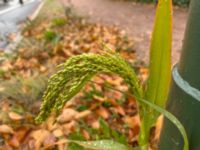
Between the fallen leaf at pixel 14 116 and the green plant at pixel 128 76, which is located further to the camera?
the fallen leaf at pixel 14 116

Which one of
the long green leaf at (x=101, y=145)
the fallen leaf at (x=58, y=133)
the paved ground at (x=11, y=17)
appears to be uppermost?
the long green leaf at (x=101, y=145)

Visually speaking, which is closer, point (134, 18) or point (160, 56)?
point (160, 56)

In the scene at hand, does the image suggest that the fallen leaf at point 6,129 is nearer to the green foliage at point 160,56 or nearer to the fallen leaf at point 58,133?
the fallen leaf at point 58,133

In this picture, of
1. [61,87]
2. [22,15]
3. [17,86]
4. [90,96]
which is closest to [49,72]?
[17,86]

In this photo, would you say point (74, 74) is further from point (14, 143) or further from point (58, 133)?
point (14, 143)

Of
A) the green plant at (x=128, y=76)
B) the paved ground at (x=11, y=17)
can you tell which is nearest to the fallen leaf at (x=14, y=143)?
the green plant at (x=128, y=76)

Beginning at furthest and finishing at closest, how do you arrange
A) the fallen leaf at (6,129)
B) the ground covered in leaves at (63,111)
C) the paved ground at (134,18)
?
the paved ground at (134,18)
the fallen leaf at (6,129)
the ground covered in leaves at (63,111)

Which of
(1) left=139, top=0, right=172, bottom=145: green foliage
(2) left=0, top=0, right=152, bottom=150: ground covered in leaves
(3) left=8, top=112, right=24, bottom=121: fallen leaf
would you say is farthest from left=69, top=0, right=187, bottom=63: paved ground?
(1) left=139, top=0, right=172, bottom=145: green foliage

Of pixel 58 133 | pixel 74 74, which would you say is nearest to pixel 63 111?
pixel 58 133
